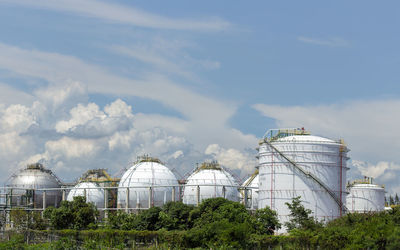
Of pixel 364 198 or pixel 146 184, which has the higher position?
pixel 146 184

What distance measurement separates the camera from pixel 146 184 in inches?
2975

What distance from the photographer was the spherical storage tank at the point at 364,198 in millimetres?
86938

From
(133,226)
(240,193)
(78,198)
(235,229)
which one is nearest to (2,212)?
(78,198)

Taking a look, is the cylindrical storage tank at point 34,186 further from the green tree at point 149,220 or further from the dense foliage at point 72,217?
the green tree at point 149,220

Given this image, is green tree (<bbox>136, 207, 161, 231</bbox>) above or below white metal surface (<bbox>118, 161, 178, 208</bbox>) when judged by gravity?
below

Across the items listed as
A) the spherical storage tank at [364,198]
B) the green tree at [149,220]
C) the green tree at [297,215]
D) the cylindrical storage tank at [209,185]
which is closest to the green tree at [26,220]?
the green tree at [149,220]

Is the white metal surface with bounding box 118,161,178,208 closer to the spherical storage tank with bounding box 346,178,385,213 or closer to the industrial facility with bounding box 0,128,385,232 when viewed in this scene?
the industrial facility with bounding box 0,128,385,232

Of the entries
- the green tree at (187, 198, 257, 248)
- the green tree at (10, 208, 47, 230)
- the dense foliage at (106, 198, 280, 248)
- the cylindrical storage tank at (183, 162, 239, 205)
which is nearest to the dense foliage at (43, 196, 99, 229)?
the dense foliage at (106, 198, 280, 248)

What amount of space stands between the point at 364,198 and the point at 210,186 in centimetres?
2797

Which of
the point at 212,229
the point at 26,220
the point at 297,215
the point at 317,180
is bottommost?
the point at 26,220

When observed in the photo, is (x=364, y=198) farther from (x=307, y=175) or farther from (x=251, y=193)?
(x=307, y=175)

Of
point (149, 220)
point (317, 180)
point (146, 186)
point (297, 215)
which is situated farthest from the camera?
point (146, 186)

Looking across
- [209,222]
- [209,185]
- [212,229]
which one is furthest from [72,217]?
[212,229]

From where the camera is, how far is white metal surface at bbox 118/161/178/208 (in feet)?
245
